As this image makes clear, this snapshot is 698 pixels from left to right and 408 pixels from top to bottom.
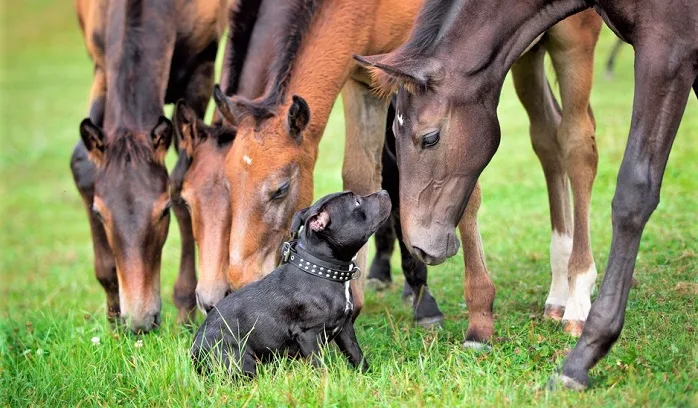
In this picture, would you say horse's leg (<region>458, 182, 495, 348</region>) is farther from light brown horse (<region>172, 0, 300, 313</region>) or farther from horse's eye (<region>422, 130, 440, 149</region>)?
light brown horse (<region>172, 0, 300, 313</region>)

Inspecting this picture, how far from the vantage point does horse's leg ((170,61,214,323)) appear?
6.79m

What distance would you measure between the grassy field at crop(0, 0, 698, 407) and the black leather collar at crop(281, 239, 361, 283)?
49cm

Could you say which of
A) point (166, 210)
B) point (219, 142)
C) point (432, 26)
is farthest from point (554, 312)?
point (166, 210)

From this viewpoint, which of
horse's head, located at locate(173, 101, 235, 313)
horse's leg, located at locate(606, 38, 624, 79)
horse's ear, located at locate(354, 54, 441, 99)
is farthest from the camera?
horse's leg, located at locate(606, 38, 624, 79)

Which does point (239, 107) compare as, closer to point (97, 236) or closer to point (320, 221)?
point (320, 221)

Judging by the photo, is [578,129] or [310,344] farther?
[578,129]

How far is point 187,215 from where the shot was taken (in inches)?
297

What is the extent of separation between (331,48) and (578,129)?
1731 mm

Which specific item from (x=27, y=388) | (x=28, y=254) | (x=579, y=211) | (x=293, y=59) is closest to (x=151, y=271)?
(x=27, y=388)

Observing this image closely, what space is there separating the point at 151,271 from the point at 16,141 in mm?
18320

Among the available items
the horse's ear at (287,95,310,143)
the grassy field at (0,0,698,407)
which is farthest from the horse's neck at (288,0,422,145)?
the grassy field at (0,0,698,407)

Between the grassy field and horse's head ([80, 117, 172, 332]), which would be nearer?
the grassy field

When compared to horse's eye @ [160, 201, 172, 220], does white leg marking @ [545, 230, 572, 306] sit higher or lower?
lower

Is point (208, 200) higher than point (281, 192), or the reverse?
point (281, 192)
